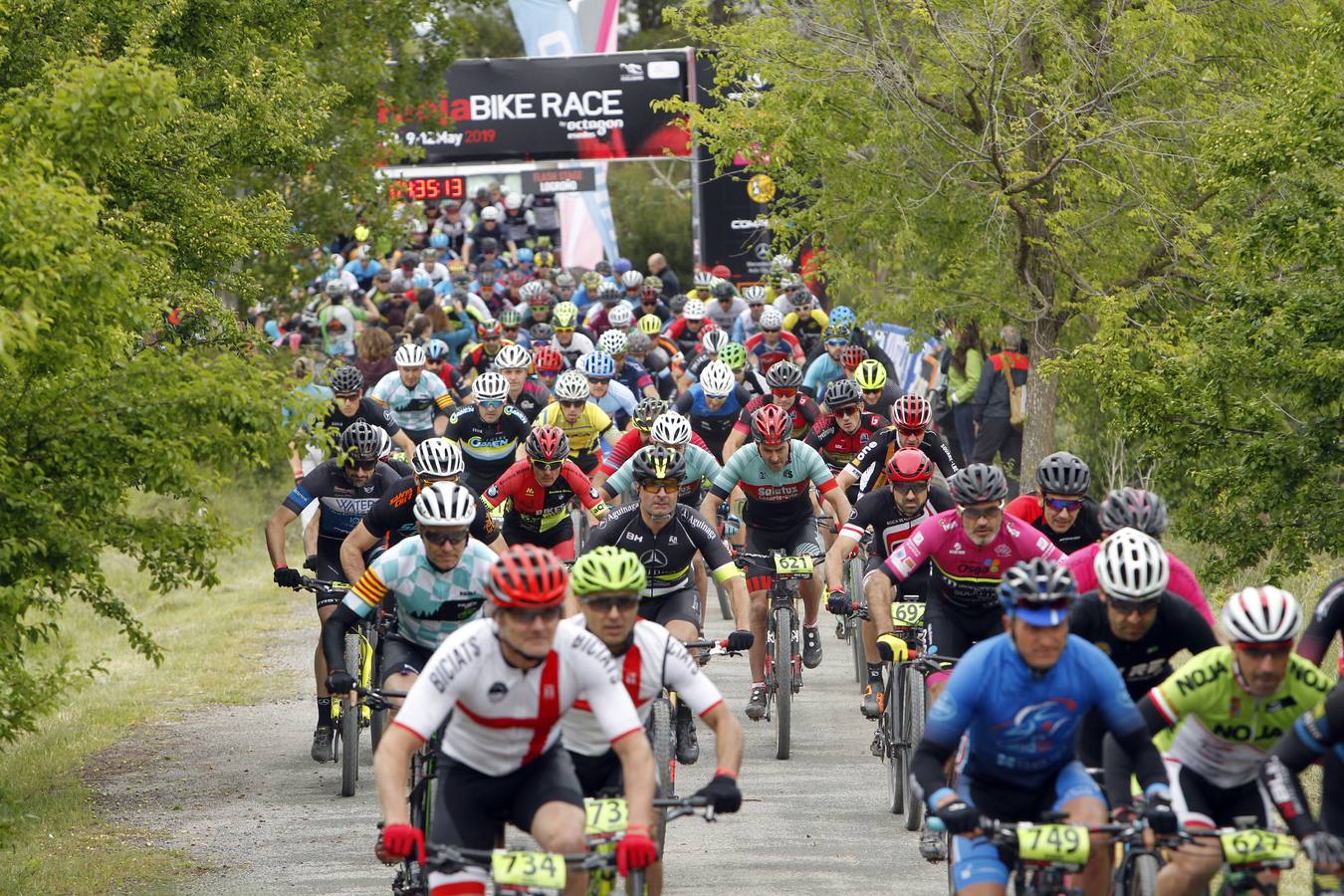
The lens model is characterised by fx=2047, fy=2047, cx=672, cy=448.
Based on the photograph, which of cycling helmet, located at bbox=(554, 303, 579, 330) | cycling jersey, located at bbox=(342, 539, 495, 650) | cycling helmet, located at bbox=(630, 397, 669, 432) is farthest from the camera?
cycling helmet, located at bbox=(554, 303, 579, 330)

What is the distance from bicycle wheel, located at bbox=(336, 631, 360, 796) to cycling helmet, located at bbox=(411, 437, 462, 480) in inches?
39.3

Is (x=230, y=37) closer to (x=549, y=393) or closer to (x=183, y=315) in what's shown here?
(x=183, y=315)

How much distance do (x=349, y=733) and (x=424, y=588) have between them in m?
2.36

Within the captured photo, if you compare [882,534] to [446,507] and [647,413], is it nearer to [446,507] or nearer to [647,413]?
[647,413]

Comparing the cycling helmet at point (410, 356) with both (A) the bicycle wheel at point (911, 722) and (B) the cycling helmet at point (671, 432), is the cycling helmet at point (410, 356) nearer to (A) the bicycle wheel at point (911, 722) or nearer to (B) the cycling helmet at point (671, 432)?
(B) the cycling helmet at point (671, 432)

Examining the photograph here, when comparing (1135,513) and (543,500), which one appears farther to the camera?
(543,500)

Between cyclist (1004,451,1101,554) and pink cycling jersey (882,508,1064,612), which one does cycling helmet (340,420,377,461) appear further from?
cyclist (1004,451,1101,554)

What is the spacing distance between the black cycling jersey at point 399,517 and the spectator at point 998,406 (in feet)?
34.4

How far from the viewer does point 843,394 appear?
1552 cm

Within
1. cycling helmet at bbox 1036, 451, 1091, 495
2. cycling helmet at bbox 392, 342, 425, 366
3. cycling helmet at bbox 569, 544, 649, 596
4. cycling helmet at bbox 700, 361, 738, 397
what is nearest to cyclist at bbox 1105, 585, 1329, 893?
cycling helmet at bbox 569, 544, 649, 596

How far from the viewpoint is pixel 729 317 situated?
91.8ft

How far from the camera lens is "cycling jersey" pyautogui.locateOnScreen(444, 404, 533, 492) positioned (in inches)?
653

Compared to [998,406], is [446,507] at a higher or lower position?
lower

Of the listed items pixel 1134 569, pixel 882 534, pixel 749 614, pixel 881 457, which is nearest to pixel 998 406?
pixel 881 457
